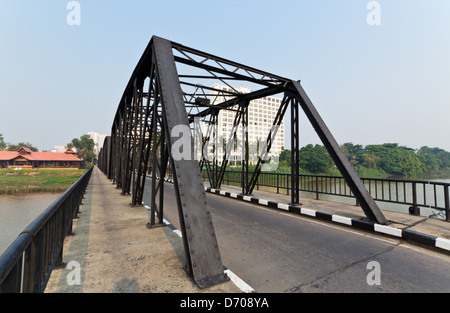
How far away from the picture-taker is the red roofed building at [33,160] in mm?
69000

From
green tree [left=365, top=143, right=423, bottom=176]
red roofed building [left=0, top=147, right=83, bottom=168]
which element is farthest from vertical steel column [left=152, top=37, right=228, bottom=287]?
red roofed building [left=0, top=147, right=83, bottom=168]

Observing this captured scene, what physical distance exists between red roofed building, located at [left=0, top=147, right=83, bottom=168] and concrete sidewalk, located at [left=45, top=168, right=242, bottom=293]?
90569 mm

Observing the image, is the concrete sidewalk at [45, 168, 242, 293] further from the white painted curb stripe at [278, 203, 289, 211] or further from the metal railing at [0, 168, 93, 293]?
the white painted curb stripe at [278, 203, 289, 211]

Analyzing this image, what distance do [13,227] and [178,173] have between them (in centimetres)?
1673

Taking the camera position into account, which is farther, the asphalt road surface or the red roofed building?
the red roofed building

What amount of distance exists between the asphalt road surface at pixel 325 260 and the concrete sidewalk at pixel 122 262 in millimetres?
783

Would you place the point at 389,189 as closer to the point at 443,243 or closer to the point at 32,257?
the point at 443,243

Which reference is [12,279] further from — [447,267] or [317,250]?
[447,267]

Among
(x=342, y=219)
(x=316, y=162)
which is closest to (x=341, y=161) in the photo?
(x=342, y=219)

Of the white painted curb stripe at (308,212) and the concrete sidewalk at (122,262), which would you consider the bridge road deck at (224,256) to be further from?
the white painted curb stripe at (308,212)

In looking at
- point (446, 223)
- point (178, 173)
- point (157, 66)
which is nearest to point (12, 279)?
point (178, 173)

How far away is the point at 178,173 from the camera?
3.58 metres

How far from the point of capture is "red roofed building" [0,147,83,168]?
226 feet

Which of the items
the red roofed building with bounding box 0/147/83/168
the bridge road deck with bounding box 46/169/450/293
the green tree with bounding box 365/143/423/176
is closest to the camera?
the bridge road deck with bounding box 46/169/450/293
